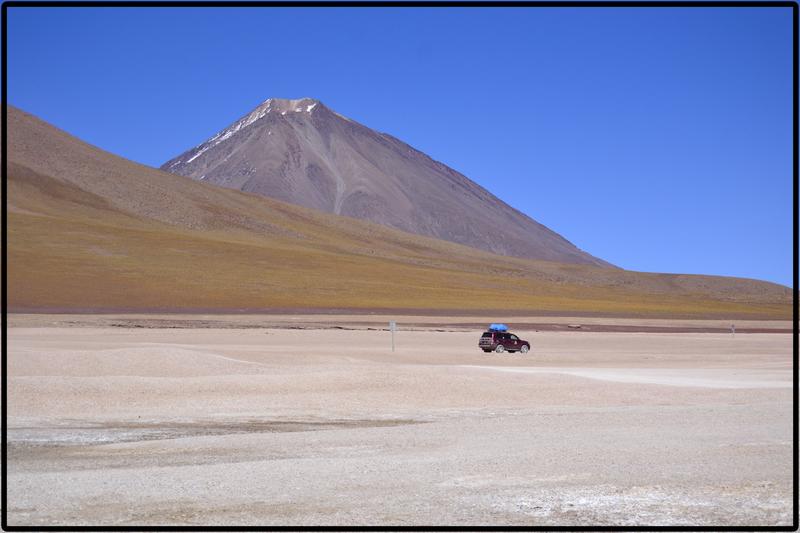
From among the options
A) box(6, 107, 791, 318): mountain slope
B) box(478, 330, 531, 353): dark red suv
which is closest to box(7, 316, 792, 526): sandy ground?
box(478, 330, 531, 353): dark red suv

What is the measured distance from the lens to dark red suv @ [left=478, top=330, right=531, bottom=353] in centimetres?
4488

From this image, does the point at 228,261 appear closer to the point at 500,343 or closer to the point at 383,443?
the point at 500,343

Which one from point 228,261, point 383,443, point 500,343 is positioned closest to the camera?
point 383,443

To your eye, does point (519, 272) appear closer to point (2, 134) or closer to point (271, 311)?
point (271, 311)

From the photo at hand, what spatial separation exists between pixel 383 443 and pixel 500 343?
1205 inches

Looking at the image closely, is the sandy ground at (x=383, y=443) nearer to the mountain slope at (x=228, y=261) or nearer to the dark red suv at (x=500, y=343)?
the dark red suv at (x=500, y=343)

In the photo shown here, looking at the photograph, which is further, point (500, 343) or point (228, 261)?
point (228, 261)

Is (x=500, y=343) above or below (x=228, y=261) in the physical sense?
below

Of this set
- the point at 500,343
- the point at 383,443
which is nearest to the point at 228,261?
the point at 500,343

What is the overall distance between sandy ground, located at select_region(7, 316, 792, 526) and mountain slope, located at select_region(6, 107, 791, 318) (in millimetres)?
61248

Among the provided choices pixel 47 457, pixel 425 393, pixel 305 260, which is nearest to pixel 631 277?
pixel 305 260

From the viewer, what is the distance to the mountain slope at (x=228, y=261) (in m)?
97.4

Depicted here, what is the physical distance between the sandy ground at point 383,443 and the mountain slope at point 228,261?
61248 mm

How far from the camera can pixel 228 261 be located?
118562 mm
